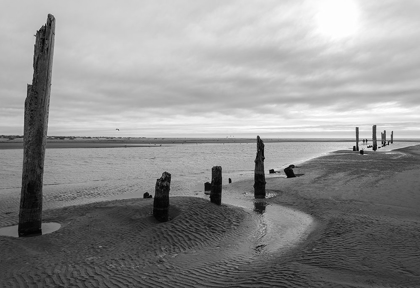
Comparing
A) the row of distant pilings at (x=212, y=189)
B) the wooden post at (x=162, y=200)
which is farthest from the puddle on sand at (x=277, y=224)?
the wooden post at (x=162, y=200)

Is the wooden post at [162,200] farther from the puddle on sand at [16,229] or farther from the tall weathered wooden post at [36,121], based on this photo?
the tall weathered wooden post at [36,121]

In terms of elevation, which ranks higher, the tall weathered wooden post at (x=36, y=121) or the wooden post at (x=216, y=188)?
the tall weathered wooden post at (x=36, y=121)

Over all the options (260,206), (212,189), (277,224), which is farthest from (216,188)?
(277,224)

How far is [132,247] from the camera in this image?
25.7ft

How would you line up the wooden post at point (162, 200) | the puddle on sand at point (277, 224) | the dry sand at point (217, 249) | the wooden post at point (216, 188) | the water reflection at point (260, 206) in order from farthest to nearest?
the water reflection at point (260, 206), the wooden post at point (216, 188), the wooden post at point (162, 200), the puddle on sand at point (277, 224), the dry sand at point (217, 249)

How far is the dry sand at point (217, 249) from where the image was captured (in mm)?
5906

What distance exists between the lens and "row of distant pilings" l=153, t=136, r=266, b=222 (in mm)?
9633

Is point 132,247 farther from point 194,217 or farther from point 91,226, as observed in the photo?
point 194,217

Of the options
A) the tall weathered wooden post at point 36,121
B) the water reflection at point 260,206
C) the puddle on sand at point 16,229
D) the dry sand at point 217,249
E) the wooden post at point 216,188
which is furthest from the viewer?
the water reflection at point 260,206

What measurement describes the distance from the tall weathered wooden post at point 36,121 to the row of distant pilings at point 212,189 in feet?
11.3

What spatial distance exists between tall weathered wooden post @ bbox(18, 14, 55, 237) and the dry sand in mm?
1057

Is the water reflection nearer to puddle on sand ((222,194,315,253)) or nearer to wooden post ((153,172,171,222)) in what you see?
puddle on sand ((222,194,315,253))

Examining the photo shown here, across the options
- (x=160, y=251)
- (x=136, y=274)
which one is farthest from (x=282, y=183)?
(x=136, y=274)

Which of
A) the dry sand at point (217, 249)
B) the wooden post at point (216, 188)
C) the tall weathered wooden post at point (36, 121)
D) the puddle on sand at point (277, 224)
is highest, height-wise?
the tall weathered wooden post at point (36, 121)
